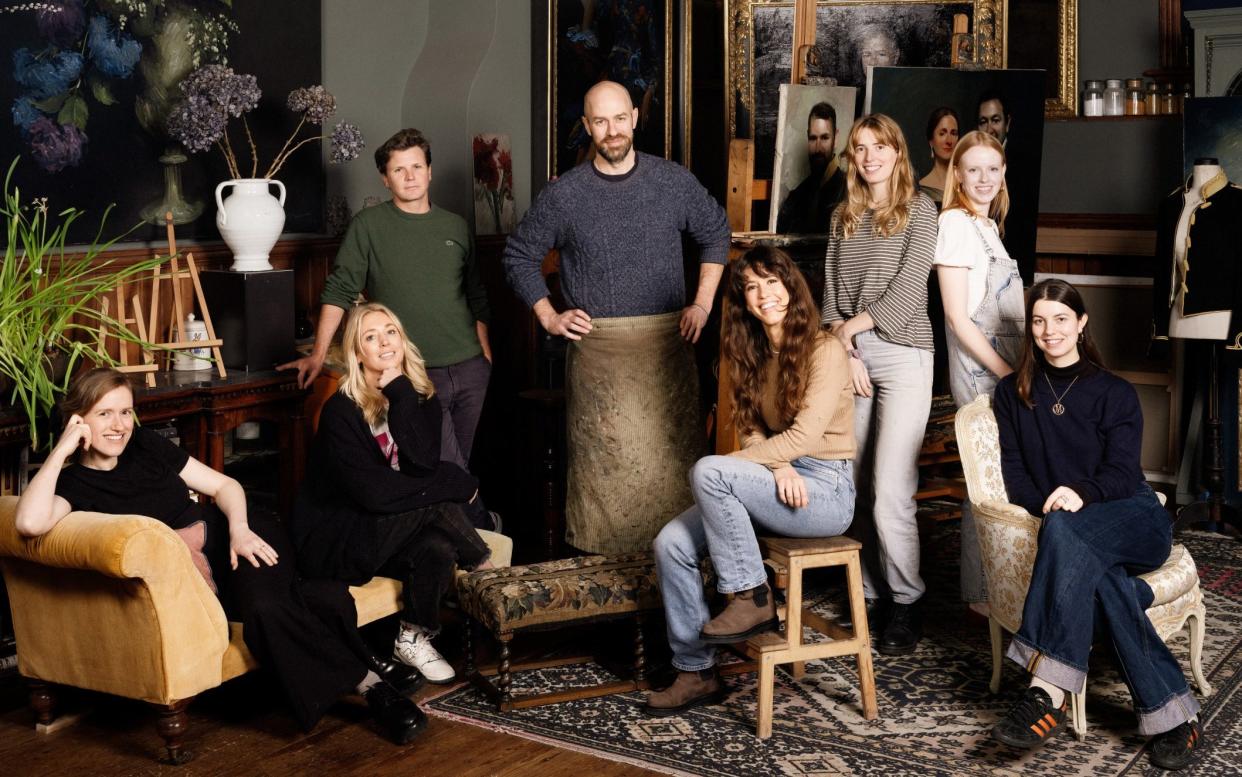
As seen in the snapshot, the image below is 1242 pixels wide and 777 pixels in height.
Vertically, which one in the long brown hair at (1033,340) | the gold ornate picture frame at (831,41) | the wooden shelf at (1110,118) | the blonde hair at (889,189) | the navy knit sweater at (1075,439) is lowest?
the navy knit sweater at (1075,439)

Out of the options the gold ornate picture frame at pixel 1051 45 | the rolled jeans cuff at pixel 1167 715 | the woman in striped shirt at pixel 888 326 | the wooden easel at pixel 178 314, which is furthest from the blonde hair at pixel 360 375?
the gold ornate picture frame at pixel 1051 45

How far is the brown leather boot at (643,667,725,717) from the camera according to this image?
3.96 metres

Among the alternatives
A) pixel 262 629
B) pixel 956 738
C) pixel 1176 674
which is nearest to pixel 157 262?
pixel 262 629

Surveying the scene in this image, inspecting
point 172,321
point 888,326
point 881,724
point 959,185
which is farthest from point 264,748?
point 959,185

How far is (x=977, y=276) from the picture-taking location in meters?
4.38

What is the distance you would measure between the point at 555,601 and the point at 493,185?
2.66 m

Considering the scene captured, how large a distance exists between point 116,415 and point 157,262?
763 mm

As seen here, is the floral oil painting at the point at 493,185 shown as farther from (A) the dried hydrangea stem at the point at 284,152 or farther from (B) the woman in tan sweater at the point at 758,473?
(B) the woman in tan sweater at the point at 758,473

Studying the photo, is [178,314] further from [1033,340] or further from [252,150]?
[1033,340]

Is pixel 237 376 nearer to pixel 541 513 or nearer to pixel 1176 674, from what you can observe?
pixel 541 513

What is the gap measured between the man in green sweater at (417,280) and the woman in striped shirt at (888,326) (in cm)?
127

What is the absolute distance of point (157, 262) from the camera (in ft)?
14.1

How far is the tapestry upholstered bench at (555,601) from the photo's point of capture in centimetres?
399

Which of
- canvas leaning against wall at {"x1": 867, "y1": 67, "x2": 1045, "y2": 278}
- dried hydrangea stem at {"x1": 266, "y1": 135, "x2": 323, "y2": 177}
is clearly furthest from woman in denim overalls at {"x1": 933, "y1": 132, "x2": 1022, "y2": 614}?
dried hydrangea stem at {"x1": 266, "y1": 135, "x2": 323, "y2": 177}
